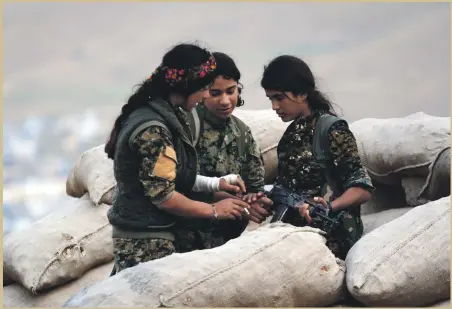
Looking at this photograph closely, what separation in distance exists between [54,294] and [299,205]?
133cm

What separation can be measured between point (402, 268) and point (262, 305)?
0.45 meters

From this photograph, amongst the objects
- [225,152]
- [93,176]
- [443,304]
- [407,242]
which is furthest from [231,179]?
[93,176]

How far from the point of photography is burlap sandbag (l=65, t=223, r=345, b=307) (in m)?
2.62

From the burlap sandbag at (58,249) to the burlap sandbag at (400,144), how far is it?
117 cm

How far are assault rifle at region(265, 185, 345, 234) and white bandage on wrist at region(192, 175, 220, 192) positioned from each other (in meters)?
0.26

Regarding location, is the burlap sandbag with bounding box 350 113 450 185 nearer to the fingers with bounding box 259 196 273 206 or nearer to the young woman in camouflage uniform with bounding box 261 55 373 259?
the young woman in camouflage uniform with bounding box 261 55 373 259

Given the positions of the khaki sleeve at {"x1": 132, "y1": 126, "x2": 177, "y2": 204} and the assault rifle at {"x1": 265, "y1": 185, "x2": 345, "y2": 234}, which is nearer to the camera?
the khaki sleeve at {"x1": 132, "y1": 126, "x2": 177, "y2": 204}

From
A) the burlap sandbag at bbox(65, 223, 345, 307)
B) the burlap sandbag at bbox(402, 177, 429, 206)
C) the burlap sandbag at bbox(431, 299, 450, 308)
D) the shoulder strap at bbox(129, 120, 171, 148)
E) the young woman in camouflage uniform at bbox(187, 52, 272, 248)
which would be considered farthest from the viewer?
the burlap sandbag at bbox(402, 177, 429, 206)

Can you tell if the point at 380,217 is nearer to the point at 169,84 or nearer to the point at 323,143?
the point at 323,143

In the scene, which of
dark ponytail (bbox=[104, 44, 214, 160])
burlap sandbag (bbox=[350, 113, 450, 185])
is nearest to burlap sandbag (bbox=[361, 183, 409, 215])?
burlap sandbag (bbox=[350, 113, 450, 185])

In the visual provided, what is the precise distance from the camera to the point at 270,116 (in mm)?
4227

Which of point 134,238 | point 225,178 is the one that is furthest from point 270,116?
point 134,238

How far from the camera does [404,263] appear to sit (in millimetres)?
2893

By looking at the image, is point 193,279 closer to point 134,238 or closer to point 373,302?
point 134,238
